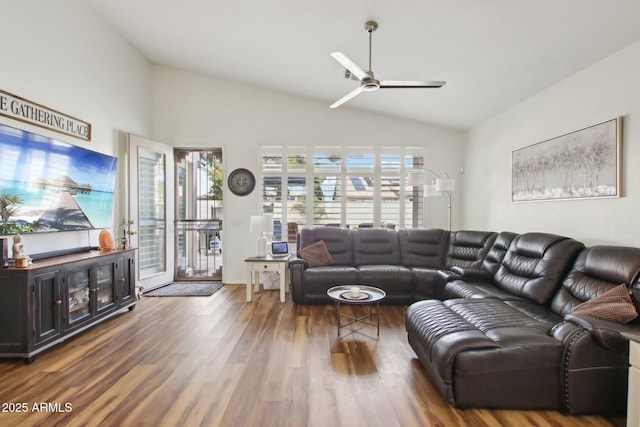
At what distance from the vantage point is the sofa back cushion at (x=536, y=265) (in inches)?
105

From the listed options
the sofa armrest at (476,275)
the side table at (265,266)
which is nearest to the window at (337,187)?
the side table at (265,266)

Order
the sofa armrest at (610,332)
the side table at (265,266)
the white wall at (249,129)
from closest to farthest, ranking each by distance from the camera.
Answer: the sofa armrest at (610,332) → the side table at (265,266) → the white wall at (249,129)

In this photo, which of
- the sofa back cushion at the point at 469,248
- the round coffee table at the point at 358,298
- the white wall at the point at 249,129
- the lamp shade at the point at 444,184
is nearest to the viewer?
the round coffee table at the point at 358,298

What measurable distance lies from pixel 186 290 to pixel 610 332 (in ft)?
16.4

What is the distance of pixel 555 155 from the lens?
3244 millimetres

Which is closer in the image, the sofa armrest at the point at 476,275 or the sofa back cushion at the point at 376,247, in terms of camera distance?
the sofa armrest at the point at 476,275

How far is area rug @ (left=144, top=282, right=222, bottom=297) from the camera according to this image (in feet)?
14.8

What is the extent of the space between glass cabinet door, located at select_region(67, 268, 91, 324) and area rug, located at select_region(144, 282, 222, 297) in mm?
1440

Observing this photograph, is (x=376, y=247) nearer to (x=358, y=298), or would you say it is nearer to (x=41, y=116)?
(x=358, y=298)

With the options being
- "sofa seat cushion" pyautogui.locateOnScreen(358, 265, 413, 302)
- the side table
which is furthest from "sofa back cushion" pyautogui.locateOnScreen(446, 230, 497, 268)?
the side table

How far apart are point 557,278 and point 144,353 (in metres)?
3.88

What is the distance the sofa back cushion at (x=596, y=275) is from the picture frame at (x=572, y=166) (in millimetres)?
623

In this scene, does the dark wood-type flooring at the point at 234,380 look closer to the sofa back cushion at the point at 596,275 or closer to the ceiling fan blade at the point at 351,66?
the sofa back cushion at the point at 596,275

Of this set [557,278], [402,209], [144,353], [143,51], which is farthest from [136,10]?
[557,278]
